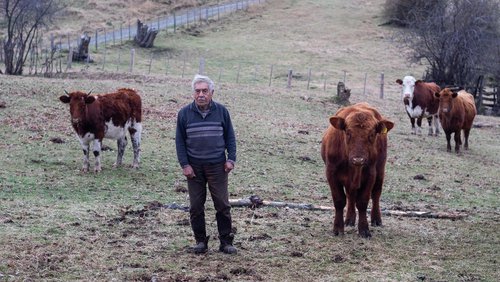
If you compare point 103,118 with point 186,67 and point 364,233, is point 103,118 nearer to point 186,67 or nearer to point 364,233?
point 364,233

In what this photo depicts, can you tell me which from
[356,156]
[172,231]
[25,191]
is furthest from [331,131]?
[25,191]

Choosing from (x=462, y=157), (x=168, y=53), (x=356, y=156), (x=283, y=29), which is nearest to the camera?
(x=356, y=156)

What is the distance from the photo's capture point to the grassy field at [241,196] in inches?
328

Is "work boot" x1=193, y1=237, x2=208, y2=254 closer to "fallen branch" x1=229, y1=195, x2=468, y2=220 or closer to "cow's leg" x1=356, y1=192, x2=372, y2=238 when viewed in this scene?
"cow's leg" x1=356, y1=192, x2=372, y2=238

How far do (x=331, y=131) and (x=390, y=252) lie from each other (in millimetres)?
1860

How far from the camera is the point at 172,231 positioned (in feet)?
32.2

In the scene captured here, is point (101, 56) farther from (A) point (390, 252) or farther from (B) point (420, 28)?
(A) point (390, 252)

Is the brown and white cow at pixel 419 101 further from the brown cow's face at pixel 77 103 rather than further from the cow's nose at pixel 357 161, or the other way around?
the cow's nose at pixel 357 161

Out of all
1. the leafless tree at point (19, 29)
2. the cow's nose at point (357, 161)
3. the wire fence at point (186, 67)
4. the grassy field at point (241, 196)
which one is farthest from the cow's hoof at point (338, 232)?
the wire fence at point (186, 67)

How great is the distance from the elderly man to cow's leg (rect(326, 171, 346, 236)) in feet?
5.87

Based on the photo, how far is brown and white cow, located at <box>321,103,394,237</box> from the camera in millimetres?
9414

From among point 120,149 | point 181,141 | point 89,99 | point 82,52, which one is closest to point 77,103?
point 89,99

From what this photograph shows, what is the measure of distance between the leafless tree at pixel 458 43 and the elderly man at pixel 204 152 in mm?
33706

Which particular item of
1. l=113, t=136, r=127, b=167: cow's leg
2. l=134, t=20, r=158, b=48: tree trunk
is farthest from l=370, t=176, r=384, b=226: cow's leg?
l=134, t=20, r=158, b=48: tree trunk
